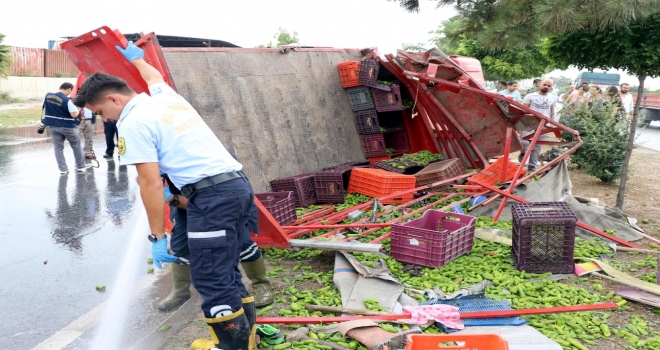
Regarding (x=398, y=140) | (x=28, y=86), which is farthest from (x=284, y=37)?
(x=398, y=140)

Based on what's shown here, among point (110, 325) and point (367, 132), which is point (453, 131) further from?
point (110, 325)

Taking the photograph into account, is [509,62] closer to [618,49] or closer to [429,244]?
[618,49]

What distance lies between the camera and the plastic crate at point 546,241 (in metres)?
4.88

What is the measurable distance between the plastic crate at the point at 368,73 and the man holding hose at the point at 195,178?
5.20 m

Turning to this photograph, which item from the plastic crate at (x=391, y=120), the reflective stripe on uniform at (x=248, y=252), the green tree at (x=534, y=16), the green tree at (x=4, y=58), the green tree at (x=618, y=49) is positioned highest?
the green tree at (x=4, y=58)

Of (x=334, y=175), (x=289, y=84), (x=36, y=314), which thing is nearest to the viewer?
(x=36, y=314)

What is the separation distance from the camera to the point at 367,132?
876 cm

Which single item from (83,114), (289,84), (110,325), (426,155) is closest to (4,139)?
(83,114)

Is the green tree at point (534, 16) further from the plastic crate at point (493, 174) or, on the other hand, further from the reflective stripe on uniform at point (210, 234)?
the reflective stripe on uniform at point (210, 234)

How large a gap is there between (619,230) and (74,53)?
6.32 metres

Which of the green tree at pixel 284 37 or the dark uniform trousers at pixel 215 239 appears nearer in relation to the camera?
the dark uniform trousers at pixel 215 239

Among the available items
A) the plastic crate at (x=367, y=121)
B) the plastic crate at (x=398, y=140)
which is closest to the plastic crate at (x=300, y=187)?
the plastic crate at (x=367, y=121)

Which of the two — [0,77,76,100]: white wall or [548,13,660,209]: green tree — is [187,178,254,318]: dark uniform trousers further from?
[0,77,76,100]: white wall

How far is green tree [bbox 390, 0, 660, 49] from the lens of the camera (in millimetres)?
5707
